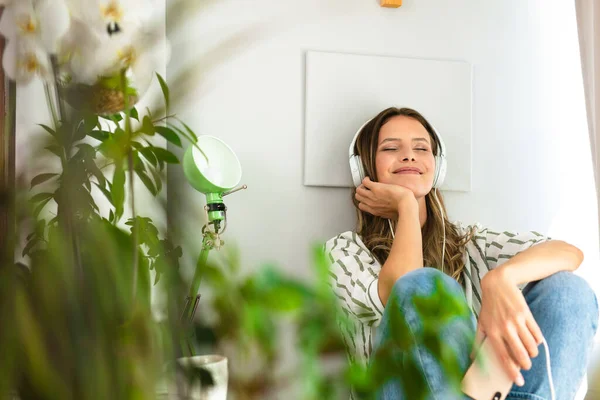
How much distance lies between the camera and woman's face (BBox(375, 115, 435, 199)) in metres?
1.91

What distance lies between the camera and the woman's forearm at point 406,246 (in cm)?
162

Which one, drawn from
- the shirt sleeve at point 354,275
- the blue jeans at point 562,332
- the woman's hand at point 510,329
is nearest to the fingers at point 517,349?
the woman's hand at point 510,329

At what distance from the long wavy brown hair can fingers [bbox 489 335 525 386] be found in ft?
Result: 2.05

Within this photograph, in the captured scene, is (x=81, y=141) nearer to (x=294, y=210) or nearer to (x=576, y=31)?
(x=294, y=210)

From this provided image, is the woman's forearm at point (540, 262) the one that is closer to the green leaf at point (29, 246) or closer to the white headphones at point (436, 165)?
the white headphones at point (436, 165)

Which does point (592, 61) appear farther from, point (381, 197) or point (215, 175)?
point (215, 175)

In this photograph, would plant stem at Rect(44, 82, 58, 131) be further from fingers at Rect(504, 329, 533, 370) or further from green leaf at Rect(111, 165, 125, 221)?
fingers at Rect(504, 329, 533, 370)

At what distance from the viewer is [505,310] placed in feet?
4.01

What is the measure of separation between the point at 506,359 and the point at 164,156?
99 centimetres

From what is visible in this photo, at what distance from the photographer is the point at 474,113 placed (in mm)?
2191

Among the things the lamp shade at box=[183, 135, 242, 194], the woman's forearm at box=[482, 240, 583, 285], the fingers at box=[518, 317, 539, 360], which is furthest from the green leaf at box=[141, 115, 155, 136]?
the lamp shade at box=[183, 135, 242, 194]

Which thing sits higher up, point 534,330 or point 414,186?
point 414,186

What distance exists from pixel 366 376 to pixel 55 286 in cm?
10

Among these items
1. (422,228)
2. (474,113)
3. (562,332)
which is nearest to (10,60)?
(562,332)
